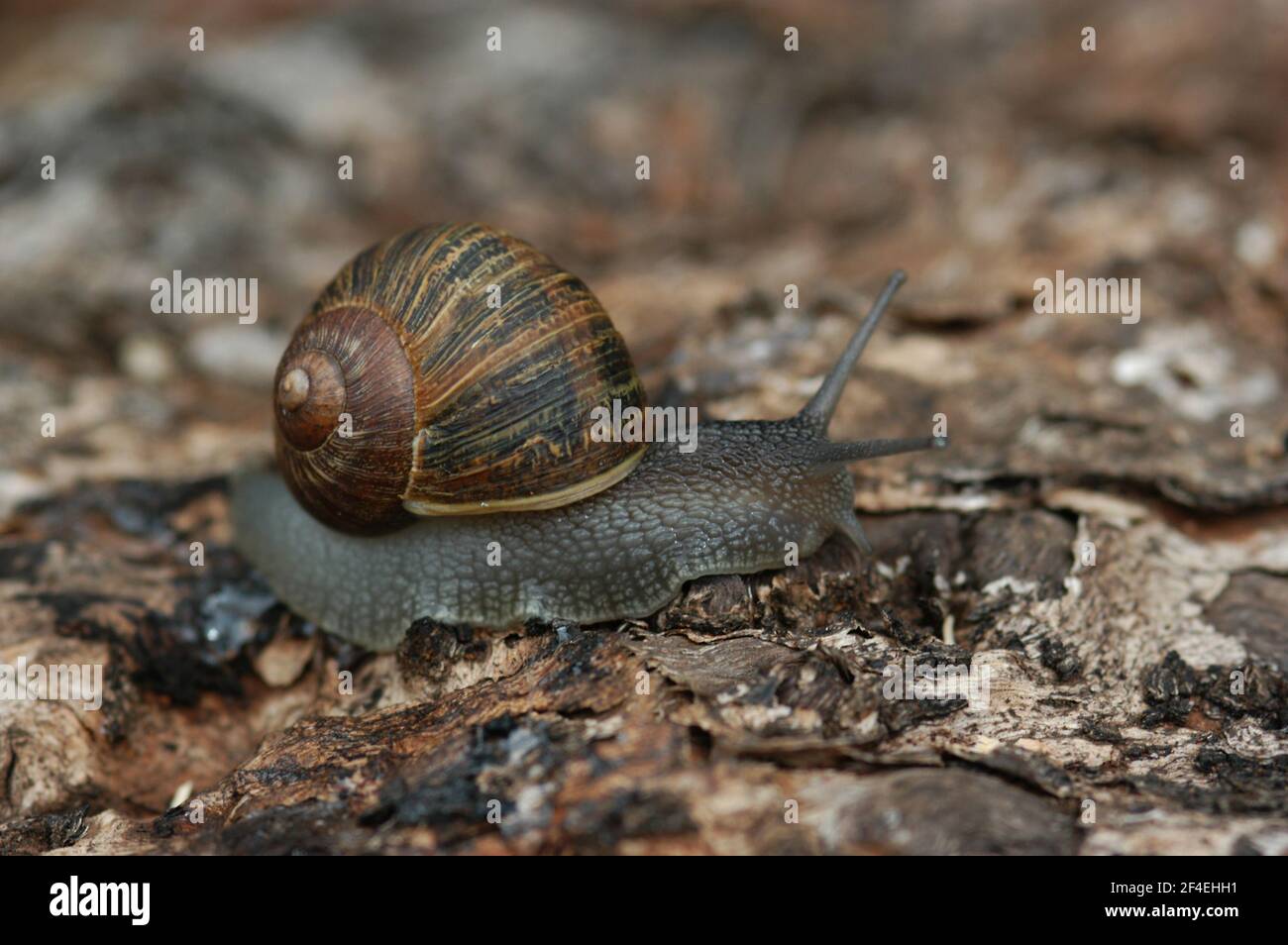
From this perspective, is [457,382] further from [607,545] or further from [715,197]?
[715,197]

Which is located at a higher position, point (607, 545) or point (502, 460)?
point (502, 460)

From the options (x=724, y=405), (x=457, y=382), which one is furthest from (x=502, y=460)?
(x=724, y=405)

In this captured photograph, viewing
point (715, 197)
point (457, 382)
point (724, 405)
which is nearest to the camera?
point (457, 382)

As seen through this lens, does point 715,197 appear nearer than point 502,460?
No

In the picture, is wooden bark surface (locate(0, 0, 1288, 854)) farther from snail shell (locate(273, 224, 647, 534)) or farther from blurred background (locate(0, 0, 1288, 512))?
snail shell (locate(273, 224, 647, 534))

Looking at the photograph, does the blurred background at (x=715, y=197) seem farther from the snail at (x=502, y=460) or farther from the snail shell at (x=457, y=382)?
the snail shell at (x=457, y=382)

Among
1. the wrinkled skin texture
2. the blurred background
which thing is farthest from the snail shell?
the blurred background
